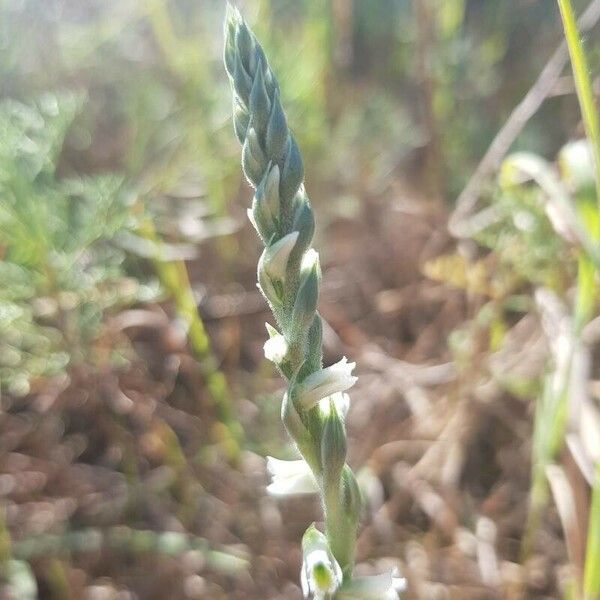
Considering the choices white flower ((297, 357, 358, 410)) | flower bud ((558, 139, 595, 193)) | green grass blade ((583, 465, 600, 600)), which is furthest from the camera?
flower bud ((558, 139, 595, 193))

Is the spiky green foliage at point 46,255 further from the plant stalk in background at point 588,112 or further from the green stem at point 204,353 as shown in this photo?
the plant stalk in background at point 588,112

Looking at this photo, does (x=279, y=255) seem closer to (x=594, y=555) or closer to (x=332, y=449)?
(x=332, y=449)

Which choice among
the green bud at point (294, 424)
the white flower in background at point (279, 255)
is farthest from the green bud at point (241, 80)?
the green bud at point (294, 424)

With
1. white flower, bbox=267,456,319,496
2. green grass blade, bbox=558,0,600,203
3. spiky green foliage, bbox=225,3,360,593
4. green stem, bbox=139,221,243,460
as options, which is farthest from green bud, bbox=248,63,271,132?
green stem, bbox=139,221,243,460

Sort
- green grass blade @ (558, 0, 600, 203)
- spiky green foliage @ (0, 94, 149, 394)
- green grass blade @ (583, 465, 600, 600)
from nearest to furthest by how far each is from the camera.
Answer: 1. green grass blade @ (558, 0, 600, 203)
2. green grass blade @ (583, 465, 600, 600)
3. spiky green foliage @ (0, 94, 149, 394)

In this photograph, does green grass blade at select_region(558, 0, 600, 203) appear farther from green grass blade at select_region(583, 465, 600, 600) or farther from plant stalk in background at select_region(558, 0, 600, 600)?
green grass blade at select_region(583, 465, 600, 600)

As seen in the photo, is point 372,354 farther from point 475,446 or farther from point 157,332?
point 157,332
